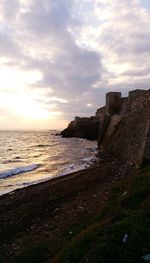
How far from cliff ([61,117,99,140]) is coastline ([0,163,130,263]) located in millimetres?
52356

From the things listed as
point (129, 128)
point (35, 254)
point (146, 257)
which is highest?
point (129, 128)

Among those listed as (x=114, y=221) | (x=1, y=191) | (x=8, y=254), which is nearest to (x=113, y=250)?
(x=114, y=221)

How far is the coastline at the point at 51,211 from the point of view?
9.65 meters

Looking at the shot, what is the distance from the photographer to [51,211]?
12258 mm

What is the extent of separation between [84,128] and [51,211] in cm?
6734

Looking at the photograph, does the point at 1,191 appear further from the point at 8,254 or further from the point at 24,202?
the point at 8,254

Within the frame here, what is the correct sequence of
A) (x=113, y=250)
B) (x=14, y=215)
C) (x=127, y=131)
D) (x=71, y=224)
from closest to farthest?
1. (x=113, y=250)
2. (x=71, y=224)
3. (x=14, y=215)
4. (x=127, y=131)

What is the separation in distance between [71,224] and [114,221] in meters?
2.81

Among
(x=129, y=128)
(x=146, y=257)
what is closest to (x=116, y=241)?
(x=146, y=257)

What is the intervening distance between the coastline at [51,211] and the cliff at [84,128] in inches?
2061

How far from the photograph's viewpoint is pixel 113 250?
234 inches

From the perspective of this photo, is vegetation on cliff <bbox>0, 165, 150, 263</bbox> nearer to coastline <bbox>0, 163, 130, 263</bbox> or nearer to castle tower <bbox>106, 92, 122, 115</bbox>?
coastline <bbox>0, 163, 130, 263</bbox>

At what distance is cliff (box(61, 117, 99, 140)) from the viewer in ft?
233

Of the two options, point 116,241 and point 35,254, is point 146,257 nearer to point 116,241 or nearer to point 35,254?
point 116,241
